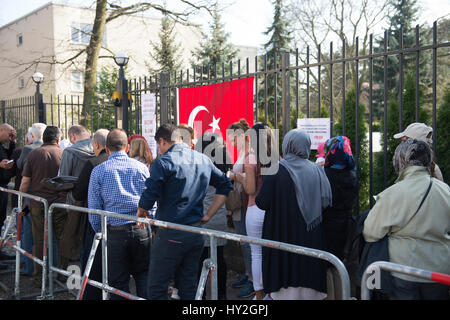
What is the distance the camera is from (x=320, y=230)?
11.9 feet

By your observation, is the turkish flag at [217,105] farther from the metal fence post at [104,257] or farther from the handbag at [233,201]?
the metal fence post at [104,257]

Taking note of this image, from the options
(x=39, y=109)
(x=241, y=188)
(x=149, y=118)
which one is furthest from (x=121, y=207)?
(x=39, y=109)

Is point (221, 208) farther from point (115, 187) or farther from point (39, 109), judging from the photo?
point (39, 109)

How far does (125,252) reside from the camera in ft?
12.9

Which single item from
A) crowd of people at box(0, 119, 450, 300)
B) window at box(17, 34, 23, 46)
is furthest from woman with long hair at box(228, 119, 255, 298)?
window at box(17, 34, 23, 46)

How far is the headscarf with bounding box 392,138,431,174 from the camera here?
300cm

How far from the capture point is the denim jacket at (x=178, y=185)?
358 centimetres

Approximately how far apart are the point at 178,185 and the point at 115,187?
0.68 m

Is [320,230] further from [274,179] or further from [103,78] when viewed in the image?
[103,78]

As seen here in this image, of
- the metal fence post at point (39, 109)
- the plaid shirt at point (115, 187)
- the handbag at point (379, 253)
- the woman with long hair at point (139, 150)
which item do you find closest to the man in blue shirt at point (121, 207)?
the plaid shirt at point (115, 187)

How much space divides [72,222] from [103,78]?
61.7ft

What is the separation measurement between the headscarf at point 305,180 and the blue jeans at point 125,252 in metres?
1.45

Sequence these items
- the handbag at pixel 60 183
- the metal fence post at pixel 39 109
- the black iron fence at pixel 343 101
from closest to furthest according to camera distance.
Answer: the black iron fence at pixel 343 101
the handbag at pixel 60 183
the metal fence post at pixel 39 109
